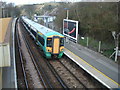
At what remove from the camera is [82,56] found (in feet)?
46.6

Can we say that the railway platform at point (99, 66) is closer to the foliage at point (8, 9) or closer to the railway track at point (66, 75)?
the railway track at point (66, 75)

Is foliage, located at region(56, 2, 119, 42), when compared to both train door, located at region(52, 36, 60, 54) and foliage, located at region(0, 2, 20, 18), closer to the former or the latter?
train door, located at region(52, 36, 60, 54)

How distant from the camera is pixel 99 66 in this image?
11.7 meters

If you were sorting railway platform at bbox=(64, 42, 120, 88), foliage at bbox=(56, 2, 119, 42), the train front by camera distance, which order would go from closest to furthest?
railway platform at bbox=(64, 42, 120, 88) → the train front → foliage at bbox=(56, 2, 119, 42)

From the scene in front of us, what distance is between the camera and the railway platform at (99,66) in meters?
9.39

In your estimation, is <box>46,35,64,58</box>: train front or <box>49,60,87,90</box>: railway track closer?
<box>49,60,87,90</box>: railway track

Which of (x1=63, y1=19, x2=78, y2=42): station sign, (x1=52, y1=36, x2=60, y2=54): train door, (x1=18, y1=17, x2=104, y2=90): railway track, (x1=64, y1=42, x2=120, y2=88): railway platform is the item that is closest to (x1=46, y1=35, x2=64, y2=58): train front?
(x1=52, y1=36, x2=60, y2=54): train door

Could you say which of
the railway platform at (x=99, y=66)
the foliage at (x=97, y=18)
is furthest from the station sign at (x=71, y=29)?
the railway platform at (x=99, y=66)

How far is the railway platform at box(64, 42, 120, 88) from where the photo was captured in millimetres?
9391

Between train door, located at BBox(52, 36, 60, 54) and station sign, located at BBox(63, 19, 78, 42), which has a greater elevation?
station sign, located at BBox(63, 19, 78, 42)

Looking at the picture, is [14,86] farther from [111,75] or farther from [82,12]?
[82,12]

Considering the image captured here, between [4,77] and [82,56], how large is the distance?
7255 millimetres

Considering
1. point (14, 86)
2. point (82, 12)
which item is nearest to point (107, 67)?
point (14, 86)

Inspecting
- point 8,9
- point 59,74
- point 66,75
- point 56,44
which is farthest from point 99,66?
point 8,9
